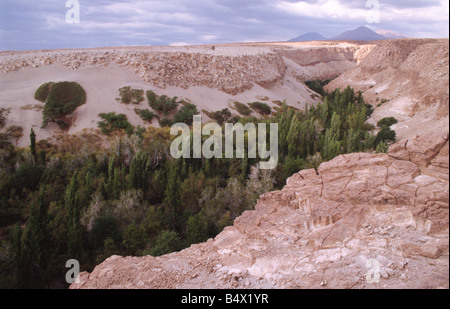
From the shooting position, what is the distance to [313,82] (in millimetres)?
49625

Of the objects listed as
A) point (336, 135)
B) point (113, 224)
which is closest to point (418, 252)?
point (113, 224)

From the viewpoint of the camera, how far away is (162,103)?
27906mm

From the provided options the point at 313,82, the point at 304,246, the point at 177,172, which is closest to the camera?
the point at 304,246

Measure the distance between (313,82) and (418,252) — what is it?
4728cm

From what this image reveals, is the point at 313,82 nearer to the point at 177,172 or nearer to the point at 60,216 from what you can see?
the point at 177,172

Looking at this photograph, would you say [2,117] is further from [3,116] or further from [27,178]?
[27,178]

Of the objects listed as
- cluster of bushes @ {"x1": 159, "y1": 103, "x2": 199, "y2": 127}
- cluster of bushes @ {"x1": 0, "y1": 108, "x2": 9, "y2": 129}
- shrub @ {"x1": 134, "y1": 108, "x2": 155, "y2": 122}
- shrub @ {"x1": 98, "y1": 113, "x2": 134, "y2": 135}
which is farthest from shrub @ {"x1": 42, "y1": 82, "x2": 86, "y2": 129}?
cluster of bushes @ {"x1": 159, "y1": 103, "x2": 199, "y2": 127}

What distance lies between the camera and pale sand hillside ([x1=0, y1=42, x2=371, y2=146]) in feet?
83.9

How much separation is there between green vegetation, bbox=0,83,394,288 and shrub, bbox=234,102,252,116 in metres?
9.90

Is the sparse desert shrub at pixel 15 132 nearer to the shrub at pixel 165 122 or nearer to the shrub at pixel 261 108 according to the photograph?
the shrub at pixel 165 122

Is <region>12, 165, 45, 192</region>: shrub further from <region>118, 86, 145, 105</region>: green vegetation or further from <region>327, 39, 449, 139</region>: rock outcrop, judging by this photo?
<region>327, 39, 449, 139</region>: rock outcrop

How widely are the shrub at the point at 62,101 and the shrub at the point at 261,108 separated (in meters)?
16.8

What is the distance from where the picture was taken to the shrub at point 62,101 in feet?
79.7

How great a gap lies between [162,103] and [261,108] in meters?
11.1
